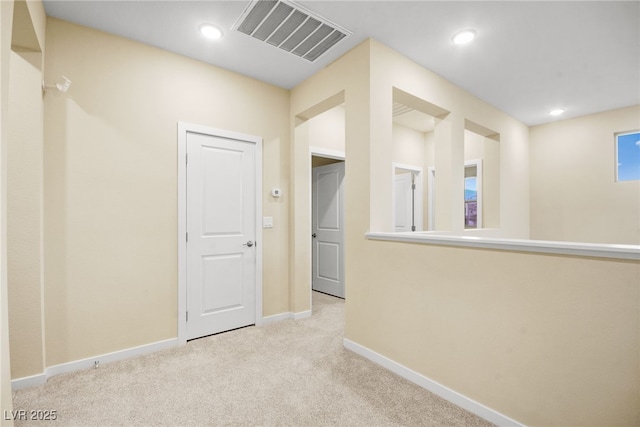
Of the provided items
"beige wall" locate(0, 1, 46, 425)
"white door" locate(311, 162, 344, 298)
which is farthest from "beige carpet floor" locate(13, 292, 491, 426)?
"white door" locate(311, 162, 344, 298)

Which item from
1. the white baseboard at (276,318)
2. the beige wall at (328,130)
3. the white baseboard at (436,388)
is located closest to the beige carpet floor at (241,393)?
the white baseboard at (436,388)

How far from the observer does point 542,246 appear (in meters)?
1.45

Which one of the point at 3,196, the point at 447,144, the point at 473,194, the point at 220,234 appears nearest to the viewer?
the point at 3,196

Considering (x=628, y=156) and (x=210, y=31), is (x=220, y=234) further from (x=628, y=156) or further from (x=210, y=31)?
(x=628, y=156)

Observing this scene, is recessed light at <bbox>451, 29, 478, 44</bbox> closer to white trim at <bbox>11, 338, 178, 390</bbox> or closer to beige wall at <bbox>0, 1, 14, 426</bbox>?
beige wall at <bbox>0, 1, 14, 426</bbox>

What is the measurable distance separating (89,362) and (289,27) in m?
3.04

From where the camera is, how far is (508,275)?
62.4 inches

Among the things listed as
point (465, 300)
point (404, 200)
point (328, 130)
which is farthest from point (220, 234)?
point (404, 200)

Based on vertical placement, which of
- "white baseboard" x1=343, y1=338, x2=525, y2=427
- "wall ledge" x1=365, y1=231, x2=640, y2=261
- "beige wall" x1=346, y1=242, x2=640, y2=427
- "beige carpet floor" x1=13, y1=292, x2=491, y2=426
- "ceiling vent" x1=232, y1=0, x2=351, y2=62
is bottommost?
"beige carpet floor" x1=13, y1=292, x2=491, y2=426

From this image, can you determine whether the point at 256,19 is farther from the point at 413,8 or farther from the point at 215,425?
the point at 215,425

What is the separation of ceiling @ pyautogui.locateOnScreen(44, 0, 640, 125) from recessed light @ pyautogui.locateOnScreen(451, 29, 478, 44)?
0.04m

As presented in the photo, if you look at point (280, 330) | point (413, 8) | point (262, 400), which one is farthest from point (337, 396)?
point (413, 8)

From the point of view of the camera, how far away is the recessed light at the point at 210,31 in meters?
2.27

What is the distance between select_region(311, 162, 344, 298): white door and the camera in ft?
14.2
